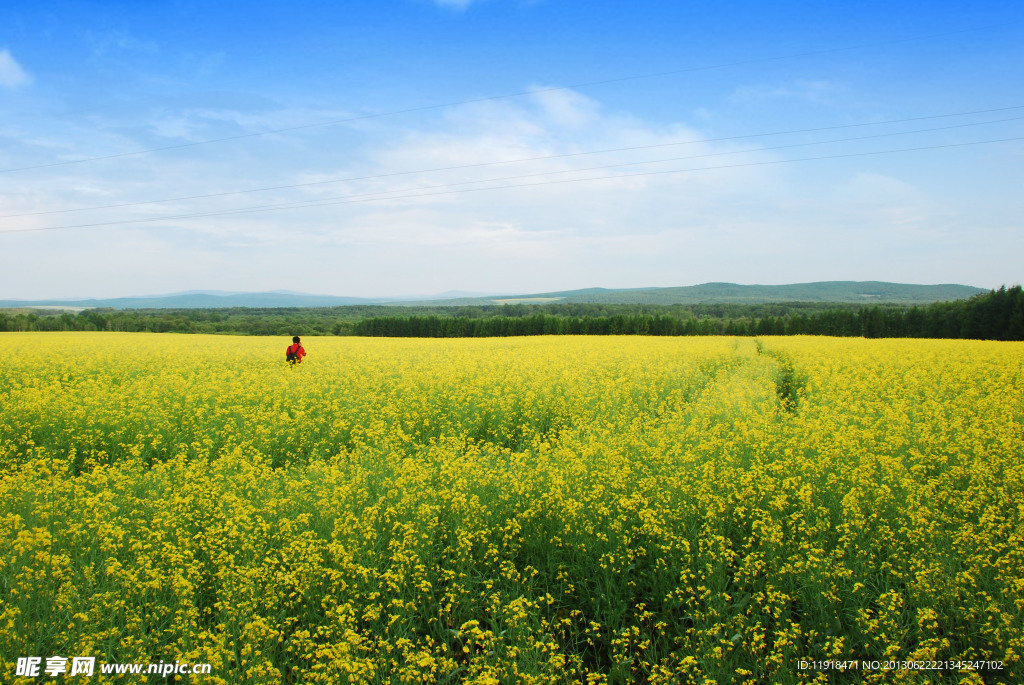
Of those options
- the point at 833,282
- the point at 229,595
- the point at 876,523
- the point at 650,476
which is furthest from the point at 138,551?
the point at 833,282

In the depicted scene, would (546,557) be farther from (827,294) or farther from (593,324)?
(827,294)

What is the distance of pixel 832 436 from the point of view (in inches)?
258

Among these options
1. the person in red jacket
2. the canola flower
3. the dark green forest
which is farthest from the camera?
the dark green forest

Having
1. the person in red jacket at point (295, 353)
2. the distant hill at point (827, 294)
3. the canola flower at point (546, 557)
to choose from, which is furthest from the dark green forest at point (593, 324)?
the distant hill at point (827, 294)

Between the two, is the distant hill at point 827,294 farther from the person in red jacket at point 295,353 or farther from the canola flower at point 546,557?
the canola flower at point 546,557

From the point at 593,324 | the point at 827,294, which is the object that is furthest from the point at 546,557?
the point at 827,294

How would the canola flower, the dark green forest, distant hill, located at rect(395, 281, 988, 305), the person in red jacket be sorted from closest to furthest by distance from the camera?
the canola flower < the person in red jacket < the dark green forest < distant hill, located at rect(395, 281, 988, 305)

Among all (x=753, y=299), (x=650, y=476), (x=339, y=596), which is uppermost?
(x=753, y=299)

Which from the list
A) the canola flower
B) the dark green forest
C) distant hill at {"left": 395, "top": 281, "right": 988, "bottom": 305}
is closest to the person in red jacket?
the canola flower

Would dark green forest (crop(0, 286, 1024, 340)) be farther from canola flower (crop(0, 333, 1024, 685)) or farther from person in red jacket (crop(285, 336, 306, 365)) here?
canola flower (crop(0, 333, 1024, 685))

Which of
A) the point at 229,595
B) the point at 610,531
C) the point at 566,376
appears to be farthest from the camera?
the point at 566,376

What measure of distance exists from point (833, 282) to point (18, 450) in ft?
763

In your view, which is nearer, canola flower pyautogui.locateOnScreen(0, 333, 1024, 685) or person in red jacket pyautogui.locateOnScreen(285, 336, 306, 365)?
canola flower pyautogui.locateOnScreen(0, 333, 1024, 685)

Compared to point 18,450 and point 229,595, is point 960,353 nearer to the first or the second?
point 229,595
